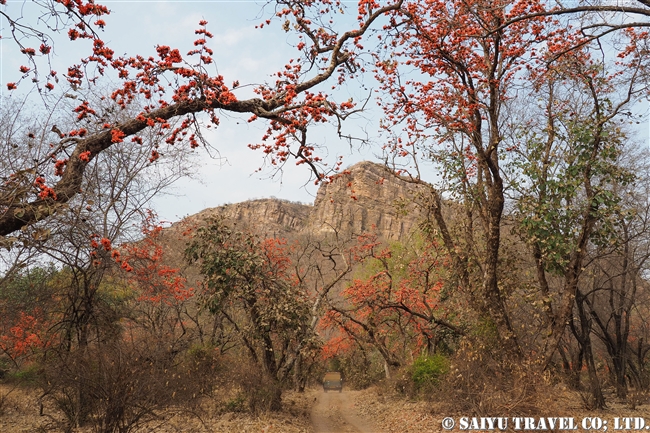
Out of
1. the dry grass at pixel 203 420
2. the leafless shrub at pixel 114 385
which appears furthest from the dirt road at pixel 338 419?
the leafless shrub at pixel 114 385

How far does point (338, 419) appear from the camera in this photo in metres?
12.6

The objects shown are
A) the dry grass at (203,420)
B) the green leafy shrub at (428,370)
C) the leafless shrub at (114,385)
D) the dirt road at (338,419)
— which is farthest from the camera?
the green leafy shrub at (428,370)

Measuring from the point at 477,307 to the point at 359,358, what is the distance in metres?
15.7

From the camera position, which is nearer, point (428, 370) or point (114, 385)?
point (114, 385)

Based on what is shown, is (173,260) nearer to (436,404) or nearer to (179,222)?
(179,222)

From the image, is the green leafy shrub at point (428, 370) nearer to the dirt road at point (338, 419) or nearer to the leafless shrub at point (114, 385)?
the dirt road at point (338, 419)

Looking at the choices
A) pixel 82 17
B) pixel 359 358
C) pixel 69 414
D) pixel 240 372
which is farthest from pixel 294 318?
pixel 359 358

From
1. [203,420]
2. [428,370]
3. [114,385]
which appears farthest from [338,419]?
[114,385]

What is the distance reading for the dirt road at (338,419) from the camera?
10.7m

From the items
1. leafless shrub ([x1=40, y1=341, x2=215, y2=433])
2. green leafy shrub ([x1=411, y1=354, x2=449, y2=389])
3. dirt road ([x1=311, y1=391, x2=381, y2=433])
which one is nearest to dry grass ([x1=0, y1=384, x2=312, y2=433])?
dirt road ([x1=311, y1=391, x2=381, y2=433])

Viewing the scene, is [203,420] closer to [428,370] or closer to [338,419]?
[338,419]

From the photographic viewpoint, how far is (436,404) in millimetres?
10328

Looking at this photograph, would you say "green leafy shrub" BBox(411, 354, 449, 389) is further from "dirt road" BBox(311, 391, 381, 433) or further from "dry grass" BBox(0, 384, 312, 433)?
"dry grass" BBox(0, 384, 312, 433)

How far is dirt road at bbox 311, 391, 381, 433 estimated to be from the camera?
10742 mm
